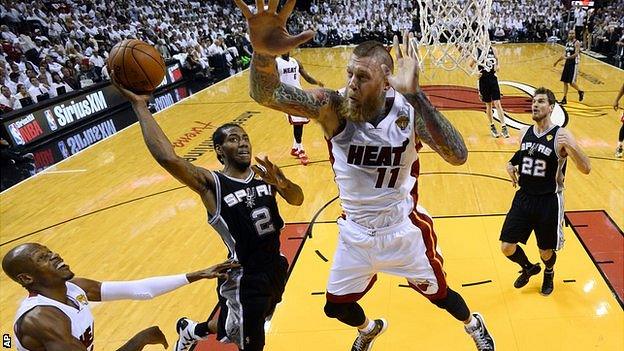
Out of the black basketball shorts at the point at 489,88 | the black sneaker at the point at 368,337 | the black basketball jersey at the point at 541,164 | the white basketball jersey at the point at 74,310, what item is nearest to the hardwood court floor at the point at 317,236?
the black sneaker at the point at 368,337

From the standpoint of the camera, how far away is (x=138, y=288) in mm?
2902

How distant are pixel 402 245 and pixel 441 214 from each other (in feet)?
10.4

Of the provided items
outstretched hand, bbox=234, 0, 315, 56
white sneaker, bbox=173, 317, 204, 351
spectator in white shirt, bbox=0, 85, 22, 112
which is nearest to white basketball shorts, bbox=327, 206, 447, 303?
white sneaker, bbox=173, 317, 204, 351

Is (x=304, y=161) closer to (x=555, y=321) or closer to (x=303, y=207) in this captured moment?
(x=303, y=207)

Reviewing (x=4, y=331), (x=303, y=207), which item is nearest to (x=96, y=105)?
(x=303, y=207)

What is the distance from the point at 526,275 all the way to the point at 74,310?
3528 millimetres

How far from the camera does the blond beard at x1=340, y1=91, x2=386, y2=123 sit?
106 inches

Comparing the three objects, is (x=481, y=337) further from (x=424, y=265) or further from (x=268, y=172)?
(x=268, y=172)

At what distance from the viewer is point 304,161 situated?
827 cm

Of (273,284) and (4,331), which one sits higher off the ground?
(273,284)

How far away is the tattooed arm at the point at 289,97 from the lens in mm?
2371

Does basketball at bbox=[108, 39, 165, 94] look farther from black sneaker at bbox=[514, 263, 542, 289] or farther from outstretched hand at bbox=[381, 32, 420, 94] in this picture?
black sneaker at bbox=[514, 263, 542, 289]

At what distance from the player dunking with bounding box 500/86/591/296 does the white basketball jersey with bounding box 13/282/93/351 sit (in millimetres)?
3150

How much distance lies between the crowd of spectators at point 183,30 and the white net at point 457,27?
1.00 m
